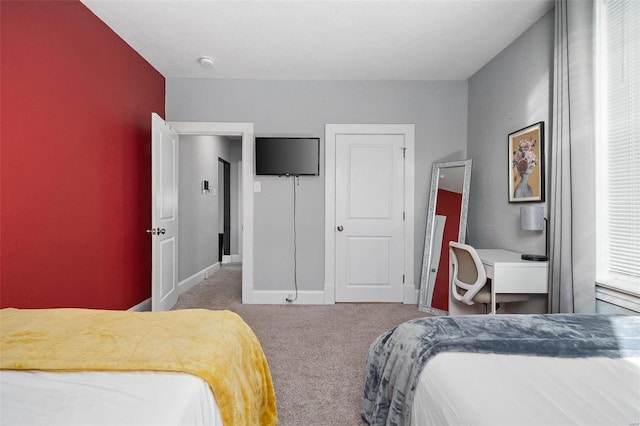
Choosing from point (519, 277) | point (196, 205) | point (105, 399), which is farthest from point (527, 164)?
point (196, 205)

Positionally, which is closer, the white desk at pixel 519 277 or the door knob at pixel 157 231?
the white desk at pixel 519 277

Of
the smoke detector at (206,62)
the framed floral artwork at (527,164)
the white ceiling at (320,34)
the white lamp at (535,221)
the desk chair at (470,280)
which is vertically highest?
the white ceiling at (320,34)

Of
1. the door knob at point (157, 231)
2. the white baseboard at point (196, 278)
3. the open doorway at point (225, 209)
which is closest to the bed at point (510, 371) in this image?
the door knob at point (157, 231)

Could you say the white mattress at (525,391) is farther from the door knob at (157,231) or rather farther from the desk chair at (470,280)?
the door knob at (157,231)

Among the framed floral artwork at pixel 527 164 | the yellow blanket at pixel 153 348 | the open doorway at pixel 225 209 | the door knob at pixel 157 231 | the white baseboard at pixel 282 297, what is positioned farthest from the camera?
the open doorway at pixel 225 209

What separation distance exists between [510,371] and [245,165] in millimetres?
3418

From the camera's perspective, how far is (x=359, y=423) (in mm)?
1722

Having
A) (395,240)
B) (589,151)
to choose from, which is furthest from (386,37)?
(395,240)

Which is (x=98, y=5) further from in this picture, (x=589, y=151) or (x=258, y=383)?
(x=589, y=151)

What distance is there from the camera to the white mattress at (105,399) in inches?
31.4

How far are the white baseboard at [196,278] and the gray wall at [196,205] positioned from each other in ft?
0.18

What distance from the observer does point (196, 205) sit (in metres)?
5.00

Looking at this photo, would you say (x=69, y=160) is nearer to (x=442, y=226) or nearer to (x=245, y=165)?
(x=245, y=165)

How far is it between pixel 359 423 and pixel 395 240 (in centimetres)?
251
